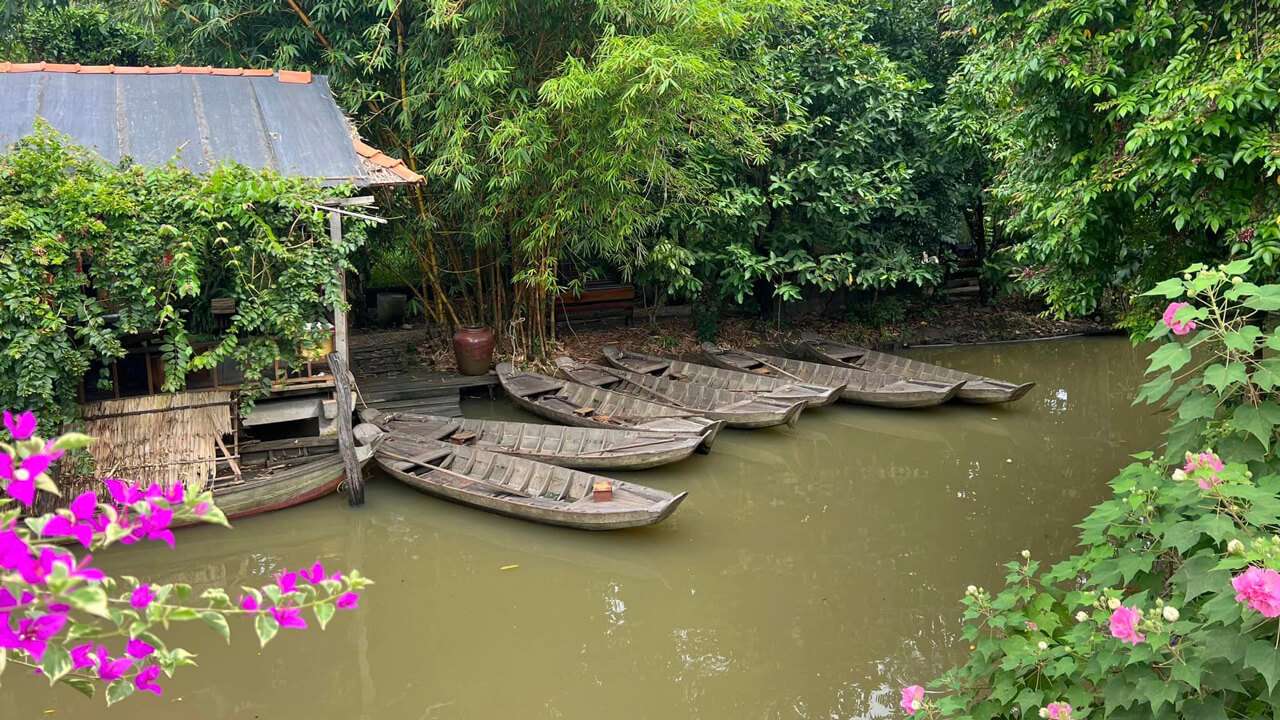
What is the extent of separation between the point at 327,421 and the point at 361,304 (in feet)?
16.5

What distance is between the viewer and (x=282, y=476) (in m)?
6.57

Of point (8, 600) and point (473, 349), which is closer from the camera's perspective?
point (8, 600)

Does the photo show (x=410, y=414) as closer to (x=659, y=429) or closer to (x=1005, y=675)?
(x=659, y=429)

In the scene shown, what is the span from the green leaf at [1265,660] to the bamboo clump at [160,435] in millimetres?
6231

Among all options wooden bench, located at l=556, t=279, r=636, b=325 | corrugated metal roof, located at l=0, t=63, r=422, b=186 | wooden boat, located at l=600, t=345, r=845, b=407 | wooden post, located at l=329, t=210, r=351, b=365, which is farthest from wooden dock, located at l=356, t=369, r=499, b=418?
wooden bench, located at l=556, t=279, r=636, b=325

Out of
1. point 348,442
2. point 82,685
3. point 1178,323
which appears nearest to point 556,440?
point 348,442

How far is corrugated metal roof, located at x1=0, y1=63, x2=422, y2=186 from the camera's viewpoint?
6.77m

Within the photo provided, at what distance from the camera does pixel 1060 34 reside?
16.1 ft

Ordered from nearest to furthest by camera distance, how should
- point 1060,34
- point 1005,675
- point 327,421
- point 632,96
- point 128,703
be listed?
point 1005,675, point 128,703, point 1060,34, point 327,421, point 632,96

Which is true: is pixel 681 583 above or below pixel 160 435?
below

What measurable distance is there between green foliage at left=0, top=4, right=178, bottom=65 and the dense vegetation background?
0.03 metres

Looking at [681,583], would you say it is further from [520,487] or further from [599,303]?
[599,303]

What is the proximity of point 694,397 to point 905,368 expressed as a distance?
2.58 m

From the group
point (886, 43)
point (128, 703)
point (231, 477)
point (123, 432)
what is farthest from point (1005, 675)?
point (886, 43)
